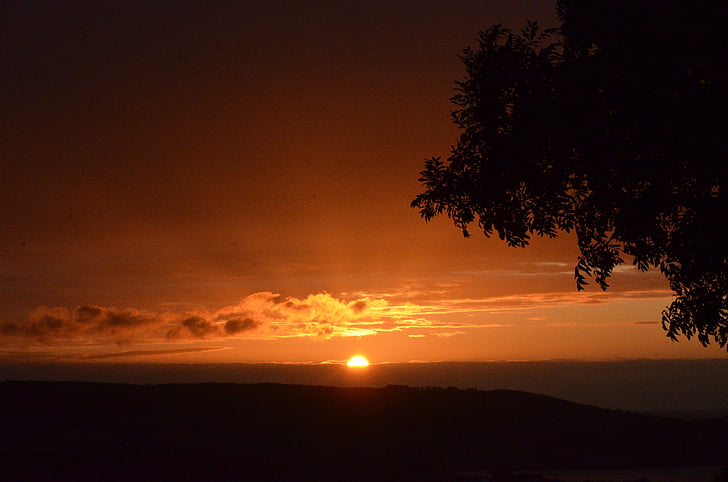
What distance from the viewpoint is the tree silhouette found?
19031 mm

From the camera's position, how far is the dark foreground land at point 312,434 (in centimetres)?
7044

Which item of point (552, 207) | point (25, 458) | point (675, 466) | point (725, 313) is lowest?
point (675, 466)

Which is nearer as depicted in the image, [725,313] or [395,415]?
[725,313]

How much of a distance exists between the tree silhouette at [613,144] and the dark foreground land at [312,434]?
44.9 meters

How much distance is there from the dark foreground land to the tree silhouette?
1767 inches

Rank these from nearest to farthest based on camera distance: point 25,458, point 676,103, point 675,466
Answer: point 676,103 < point 25,458 < point 675,466

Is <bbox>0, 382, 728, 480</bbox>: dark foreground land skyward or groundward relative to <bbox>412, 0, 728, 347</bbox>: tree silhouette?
groundward

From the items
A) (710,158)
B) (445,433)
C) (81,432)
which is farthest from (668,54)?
(445,433)

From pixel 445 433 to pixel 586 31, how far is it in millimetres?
86687

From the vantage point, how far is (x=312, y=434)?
97.2 m

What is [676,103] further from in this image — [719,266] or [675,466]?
[675,466]

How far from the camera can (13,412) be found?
272 feet

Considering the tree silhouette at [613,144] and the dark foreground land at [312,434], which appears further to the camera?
the dark foreground land at [312,434]

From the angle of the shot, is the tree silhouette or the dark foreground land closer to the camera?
the tree silhouette
